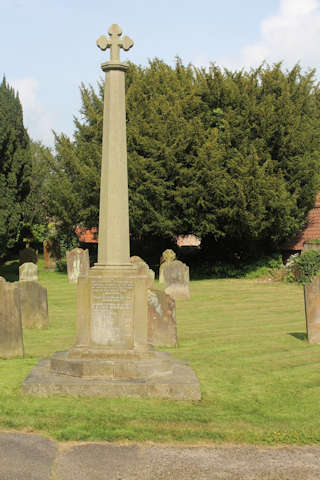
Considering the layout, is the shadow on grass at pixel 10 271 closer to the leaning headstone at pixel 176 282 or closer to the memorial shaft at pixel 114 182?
the leaning headstone at pixel 176 282

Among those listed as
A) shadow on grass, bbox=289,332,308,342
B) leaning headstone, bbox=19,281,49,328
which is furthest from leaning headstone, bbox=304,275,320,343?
leaning headstone, bbox=19,281,49,328

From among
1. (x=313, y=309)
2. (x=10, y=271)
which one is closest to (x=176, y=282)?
(x=313, y=309)

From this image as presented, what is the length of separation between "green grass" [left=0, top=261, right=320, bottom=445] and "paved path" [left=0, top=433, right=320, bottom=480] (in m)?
0.23

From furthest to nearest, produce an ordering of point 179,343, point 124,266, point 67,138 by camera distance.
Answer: point 67,138, point 179,343, point 124,266

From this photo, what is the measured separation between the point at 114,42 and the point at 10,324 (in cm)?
491

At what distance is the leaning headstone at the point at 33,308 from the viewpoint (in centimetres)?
1276

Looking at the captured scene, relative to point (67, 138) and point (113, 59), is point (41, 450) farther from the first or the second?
point (67, 138)

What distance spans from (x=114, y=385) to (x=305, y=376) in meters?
3.09

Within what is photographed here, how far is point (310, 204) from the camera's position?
86.7 ft

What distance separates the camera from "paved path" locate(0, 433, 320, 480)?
15.2 ft

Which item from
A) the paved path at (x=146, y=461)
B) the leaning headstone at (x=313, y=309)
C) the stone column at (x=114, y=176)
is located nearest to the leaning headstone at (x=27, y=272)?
the leaning headstone at (x=313, y=309)

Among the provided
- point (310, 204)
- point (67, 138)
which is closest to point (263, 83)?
point (310, 204)

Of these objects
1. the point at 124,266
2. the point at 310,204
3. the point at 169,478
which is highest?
the point at 310,204

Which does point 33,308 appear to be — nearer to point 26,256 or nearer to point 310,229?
point 26,256
